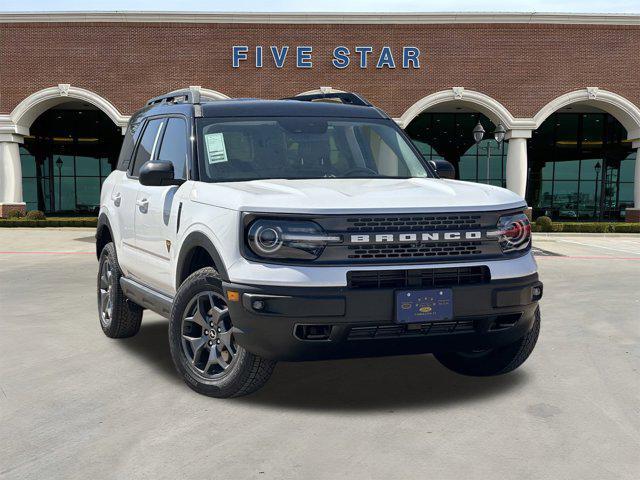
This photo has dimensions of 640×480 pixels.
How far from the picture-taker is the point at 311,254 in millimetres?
4453

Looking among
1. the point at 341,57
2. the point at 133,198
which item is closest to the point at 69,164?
the point at 341,57

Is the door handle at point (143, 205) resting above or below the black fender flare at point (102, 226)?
above

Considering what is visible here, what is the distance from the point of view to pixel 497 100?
33031 millimetres

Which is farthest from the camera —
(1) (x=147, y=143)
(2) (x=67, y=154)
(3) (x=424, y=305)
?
(2) (x=67, y=154)

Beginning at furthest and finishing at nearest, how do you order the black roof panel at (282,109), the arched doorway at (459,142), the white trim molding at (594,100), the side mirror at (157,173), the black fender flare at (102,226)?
the arched doorway at (459,142), the white trim molding at (594,100), the black fender flare at (102,226), the black roof panel at (282,109), the side mirror at (157,173)

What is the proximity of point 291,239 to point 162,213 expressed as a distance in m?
1.71

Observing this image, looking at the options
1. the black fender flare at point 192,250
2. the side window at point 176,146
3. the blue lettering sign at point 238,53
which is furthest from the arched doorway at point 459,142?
the black fender flare at point 192,250

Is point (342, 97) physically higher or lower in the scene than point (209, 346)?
higher

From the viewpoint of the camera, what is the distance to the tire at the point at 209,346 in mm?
4797

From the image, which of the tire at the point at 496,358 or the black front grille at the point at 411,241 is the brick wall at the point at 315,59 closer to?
the tire at the point at 496,358

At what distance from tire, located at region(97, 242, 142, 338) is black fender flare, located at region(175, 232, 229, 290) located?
172cm

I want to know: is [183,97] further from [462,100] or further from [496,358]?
[462,100]

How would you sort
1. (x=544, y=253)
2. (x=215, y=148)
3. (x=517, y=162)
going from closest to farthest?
(x=215, y=148), (x=544, y=253), (x=517, y=162)

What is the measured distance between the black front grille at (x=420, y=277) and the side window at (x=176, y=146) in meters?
1.86
